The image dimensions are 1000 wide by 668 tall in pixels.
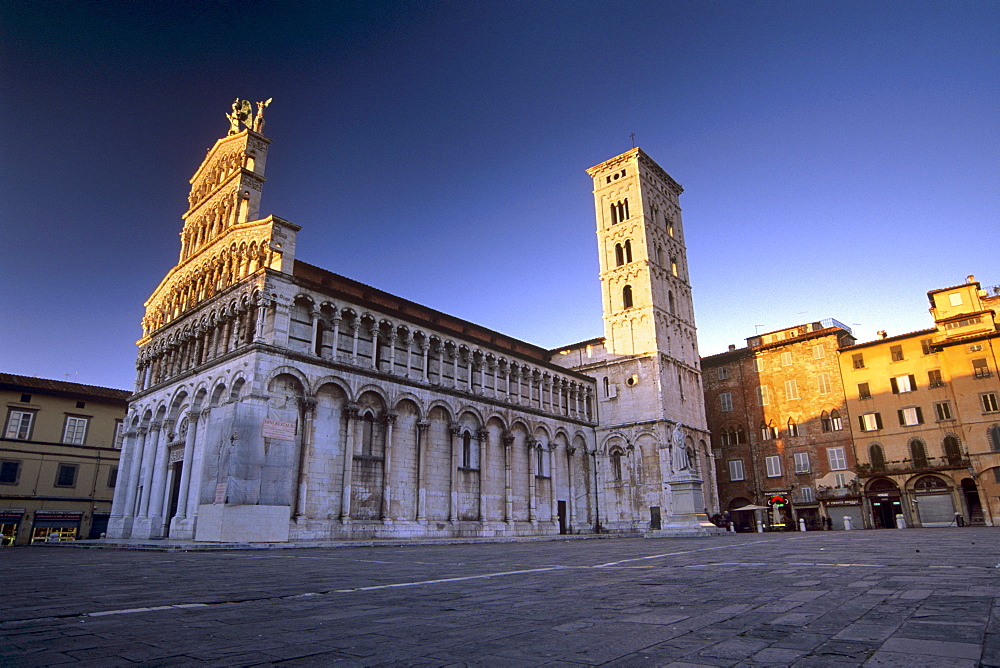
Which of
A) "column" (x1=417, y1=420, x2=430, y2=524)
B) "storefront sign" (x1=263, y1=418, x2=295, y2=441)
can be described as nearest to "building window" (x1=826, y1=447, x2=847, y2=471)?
"column" (x1=417, y1=420, x2=430, y2=524)

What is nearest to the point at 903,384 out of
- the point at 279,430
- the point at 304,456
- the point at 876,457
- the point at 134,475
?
the point at 876,457

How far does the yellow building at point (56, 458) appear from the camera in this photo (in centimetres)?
3766

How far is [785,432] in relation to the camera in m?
45.7

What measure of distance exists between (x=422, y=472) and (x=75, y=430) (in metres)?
27.7

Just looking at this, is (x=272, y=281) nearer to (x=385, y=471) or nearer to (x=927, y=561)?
(x=385, y=471)

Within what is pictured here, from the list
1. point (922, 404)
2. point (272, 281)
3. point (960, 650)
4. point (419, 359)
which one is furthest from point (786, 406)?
point (960, 650)

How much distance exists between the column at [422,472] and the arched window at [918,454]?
32789mm

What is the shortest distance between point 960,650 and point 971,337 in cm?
4484

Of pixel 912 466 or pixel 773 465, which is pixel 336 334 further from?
pixel 912 466

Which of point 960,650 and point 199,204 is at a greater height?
point 199,204

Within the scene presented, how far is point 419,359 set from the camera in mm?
31938

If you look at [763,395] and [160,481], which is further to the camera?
[763,395]

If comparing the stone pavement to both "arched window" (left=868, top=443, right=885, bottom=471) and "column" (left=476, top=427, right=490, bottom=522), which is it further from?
"arched window" (left=868, top=443, right=885, bottom=471)

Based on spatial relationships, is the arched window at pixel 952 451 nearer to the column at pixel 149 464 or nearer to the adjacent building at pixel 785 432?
the adjacent building at pixel 785 432
